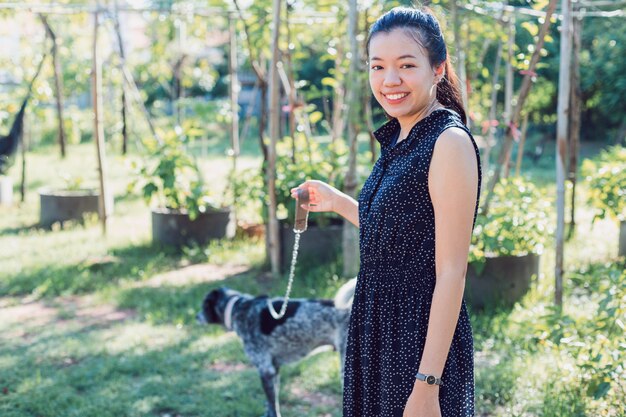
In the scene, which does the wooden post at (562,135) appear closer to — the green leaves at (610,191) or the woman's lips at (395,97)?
the green leaves at (610,191)

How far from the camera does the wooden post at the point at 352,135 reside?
5.86 meters

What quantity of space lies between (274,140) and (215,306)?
239cm

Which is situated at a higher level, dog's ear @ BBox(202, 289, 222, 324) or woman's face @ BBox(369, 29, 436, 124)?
woman's face @ BBox(369, 29, 436, 124)

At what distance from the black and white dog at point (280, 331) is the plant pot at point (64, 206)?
17.9 ft

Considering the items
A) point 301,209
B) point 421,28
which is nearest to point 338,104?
point 301,209

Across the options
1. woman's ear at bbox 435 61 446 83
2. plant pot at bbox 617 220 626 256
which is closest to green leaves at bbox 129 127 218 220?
plant pot at bbox 617 220 626 256

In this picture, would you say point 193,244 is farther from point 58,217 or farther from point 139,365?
point 139,365

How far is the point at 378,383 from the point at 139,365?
2987 millimetres

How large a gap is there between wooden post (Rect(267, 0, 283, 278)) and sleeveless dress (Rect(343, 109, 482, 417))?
418 centimetres

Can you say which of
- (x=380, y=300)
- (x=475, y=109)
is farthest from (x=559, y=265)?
(x=475, y=109)

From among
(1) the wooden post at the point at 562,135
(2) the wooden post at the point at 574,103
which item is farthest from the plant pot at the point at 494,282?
(2) the wooden post at the point at 574,103

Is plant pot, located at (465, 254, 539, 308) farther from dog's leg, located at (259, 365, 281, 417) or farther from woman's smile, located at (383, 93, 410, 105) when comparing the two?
woman's smile, located at (383, 93, 410, 105)

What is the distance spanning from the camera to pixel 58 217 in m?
9.10

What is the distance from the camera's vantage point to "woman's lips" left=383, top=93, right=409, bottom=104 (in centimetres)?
194
